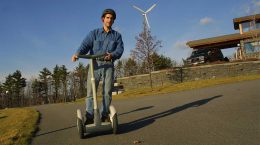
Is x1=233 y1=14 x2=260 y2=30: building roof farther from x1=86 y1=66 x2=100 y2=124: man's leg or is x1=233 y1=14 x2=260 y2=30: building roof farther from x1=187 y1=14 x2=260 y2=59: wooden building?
x1=86 y1=66 x2=100 y2=124: man's leg

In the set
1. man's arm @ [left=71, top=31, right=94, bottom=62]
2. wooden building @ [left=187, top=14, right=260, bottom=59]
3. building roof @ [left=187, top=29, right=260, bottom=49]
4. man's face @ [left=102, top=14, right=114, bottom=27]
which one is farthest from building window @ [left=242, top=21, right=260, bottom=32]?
man's arm @ [left=71, top=31, right=94, bottom=62]

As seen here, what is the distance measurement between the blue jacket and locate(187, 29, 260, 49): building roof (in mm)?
33624

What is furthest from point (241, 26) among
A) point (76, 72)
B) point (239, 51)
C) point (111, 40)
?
point (76, 72)

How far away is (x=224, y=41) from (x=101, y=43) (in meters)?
35.2

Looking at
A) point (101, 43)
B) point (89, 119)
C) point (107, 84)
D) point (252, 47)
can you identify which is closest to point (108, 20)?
point (101, 43)

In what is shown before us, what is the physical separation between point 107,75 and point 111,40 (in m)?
0.66

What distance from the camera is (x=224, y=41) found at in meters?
38.7

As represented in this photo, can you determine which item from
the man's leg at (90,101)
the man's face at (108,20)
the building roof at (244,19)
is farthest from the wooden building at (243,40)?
the man's leg at (90,101)

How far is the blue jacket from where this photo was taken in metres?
5.74

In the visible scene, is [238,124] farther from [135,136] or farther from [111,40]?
[111,40]

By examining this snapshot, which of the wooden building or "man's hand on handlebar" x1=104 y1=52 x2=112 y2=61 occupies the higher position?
the wooden building

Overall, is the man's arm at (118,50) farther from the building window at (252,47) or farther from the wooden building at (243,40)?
the building window at (252,47)

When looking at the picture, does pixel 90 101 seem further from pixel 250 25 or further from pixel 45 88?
pixel 45 88

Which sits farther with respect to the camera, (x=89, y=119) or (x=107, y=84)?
(x=107, y=84)
